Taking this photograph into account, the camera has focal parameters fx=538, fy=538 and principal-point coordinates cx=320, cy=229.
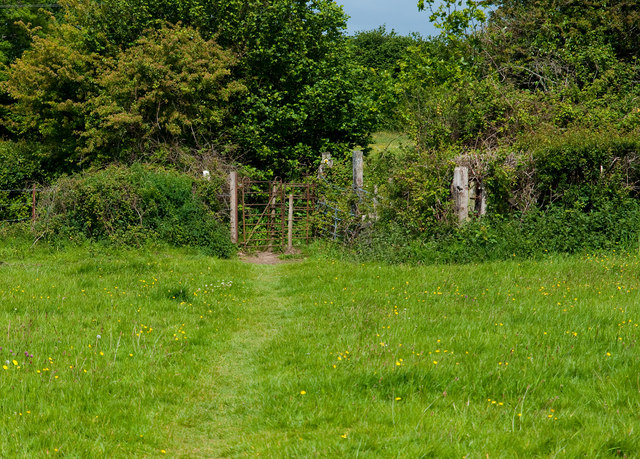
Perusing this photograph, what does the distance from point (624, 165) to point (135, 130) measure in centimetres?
1651

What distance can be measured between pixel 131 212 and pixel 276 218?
191 inches

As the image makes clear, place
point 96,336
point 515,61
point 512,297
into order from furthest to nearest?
point 515,61, point 512,297, point 96,336

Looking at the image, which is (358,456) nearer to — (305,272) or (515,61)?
(305,272)

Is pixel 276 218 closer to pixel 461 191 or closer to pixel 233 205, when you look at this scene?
pixel 233 205

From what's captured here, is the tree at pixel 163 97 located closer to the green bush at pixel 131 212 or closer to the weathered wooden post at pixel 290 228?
the green bush at pixel 131 212

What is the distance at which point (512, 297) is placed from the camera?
9000mm

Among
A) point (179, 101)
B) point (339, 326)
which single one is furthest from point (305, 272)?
point (179, 101)

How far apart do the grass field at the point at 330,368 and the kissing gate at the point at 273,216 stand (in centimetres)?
652

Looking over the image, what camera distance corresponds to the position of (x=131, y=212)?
52.2 feet

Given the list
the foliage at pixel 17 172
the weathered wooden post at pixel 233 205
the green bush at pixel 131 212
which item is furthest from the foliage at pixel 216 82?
the green bush at pixel 131 212

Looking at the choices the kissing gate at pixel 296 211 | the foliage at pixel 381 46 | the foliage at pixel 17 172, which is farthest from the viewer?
the foliage at pixel 381 46

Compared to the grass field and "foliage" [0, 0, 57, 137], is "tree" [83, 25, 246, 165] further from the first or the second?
"foliage" [0, 0, 57, 137]

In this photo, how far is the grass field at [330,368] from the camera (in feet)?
15.6

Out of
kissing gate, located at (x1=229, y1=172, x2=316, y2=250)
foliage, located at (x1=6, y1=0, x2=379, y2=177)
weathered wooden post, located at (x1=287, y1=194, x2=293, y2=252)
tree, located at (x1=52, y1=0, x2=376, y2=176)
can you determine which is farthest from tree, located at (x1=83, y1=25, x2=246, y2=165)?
weathered wooden post, located at (x1=287, y1=194, x2=293, y2=252)
